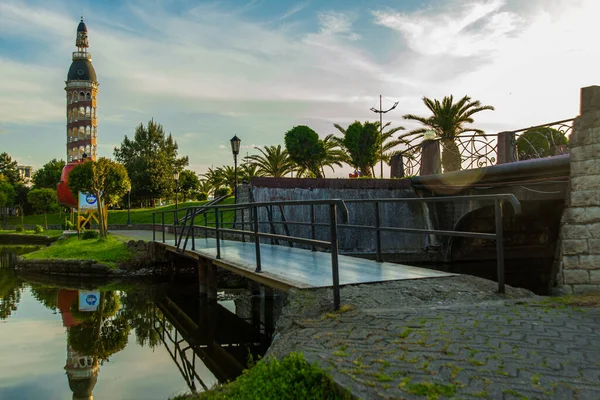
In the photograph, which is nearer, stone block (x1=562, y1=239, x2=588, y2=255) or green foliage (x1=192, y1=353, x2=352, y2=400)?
green foliage (x1=192, y1=353, x2=352, y2=400)

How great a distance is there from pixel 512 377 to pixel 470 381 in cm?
28

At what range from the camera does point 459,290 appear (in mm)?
5273

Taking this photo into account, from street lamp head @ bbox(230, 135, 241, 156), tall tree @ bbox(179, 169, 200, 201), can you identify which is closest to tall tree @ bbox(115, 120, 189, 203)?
tall tree @ bbox(179, 169, 200, 201)

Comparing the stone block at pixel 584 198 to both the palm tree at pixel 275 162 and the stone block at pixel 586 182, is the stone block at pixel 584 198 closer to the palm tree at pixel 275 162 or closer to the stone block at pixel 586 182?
the stone block at pixel 586 182

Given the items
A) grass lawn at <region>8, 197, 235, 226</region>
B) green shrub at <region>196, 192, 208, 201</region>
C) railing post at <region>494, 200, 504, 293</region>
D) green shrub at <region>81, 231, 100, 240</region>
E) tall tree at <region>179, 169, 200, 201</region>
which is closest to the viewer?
railing post at <region>494, 200, 504, 293</region>

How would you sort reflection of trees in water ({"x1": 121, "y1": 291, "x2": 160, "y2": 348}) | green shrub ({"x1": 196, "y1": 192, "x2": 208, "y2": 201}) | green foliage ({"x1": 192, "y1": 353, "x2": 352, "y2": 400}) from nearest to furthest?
green foliage ({"x1": 192, "y1": 353, "x2": 352, "y2": 400}), reflection of trees in water ({"x1": 121, "y1": 291, "x2": 160, "y2": 348}), green shrub ({"x1": 196, "y1": 192, "x2": 208, "y2": 201})

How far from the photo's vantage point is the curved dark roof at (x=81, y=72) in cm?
6762

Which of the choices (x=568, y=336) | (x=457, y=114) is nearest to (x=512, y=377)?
A: (x=568, y=336)

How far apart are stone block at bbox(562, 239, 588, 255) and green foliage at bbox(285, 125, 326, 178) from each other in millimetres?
26873

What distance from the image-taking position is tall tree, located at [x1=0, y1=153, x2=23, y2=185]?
212 ft

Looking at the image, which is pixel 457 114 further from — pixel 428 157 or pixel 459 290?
pixel 459 290

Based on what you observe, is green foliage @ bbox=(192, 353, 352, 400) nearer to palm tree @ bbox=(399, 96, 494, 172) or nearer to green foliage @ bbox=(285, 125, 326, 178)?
palm tree @ bbox=(399, 96, 494, 172)

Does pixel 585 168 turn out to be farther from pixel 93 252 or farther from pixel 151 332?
pixel 93 252

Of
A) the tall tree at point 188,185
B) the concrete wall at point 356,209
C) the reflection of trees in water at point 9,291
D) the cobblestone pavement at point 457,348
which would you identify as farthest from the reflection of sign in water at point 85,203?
the tall tree at point 188,185
